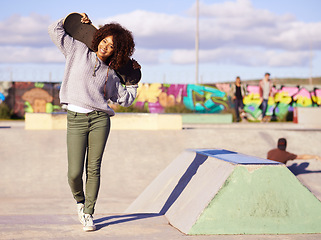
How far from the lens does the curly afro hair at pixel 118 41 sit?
455 centimetres

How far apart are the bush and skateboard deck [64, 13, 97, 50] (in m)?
22.9

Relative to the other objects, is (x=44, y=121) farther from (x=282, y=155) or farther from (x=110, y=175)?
(x=282, y=155)

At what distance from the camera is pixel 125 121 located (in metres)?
13.6

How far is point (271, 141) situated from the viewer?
13102mm

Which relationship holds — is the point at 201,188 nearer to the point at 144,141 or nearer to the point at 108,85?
the point at 108,85

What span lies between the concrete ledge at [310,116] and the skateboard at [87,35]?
16490 mm

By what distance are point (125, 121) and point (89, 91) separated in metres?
9.12

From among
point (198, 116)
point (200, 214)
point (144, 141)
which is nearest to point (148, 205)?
point (200, 214)

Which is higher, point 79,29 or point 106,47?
point 79,29

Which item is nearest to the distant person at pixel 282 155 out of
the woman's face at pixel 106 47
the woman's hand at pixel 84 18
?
the woman's face at pixel 106 47

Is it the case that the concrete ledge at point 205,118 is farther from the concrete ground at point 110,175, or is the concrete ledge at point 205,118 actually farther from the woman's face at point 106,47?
the woman's face at point 106,47

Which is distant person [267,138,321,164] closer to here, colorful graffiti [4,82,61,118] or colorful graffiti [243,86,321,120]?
colorful graffiti [243,86,321,120]

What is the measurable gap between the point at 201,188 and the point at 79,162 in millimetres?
1459

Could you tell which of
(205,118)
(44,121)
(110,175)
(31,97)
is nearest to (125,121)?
(44,121)
